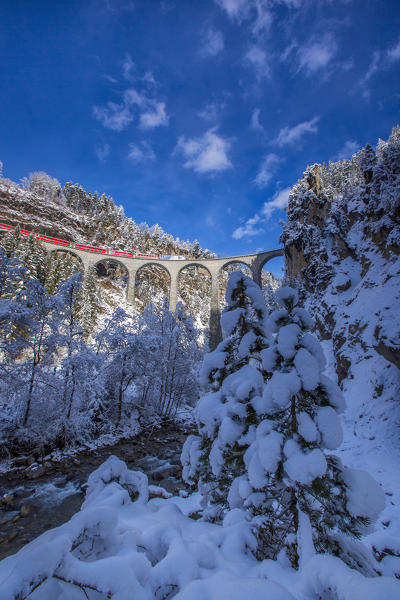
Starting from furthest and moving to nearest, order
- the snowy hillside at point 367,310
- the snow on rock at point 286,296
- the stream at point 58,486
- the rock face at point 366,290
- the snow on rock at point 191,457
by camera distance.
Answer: the rock face at point 366,290, the snowy hillside at point 367,310, the stream at point 58,486, the snow on rock at point 191,457, the snow on rock at point 286,296

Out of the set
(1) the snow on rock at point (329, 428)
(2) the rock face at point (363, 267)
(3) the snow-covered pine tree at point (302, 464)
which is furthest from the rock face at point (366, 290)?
(1) the snow on rock at point (329, 428)

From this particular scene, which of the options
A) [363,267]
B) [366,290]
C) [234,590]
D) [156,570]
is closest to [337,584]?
[234,590]

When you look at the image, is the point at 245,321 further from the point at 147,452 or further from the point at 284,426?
the point at 147,452

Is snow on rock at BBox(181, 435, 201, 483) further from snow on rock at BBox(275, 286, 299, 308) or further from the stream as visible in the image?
the stream

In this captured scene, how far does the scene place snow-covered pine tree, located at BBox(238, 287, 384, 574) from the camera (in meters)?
1.80

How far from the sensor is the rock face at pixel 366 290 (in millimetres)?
7758

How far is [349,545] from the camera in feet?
Result: 5.94

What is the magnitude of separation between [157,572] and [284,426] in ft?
4.48

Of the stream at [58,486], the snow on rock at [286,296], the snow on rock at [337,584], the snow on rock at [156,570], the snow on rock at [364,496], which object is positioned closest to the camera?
the snow on rock at [337,584]

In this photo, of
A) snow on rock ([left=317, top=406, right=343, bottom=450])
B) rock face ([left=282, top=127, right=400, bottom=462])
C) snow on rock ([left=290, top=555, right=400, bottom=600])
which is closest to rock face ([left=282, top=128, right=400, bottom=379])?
rock face ([left=282, top=127, right=400, bottom=462])

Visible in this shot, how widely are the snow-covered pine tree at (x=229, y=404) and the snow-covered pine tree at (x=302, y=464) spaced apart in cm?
16

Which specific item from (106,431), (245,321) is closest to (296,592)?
(245,321)

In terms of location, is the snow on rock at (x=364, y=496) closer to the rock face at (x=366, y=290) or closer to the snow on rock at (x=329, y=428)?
the snow on rock at (x=329, y=428)

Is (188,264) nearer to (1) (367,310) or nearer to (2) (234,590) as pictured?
(1) (367,310)
